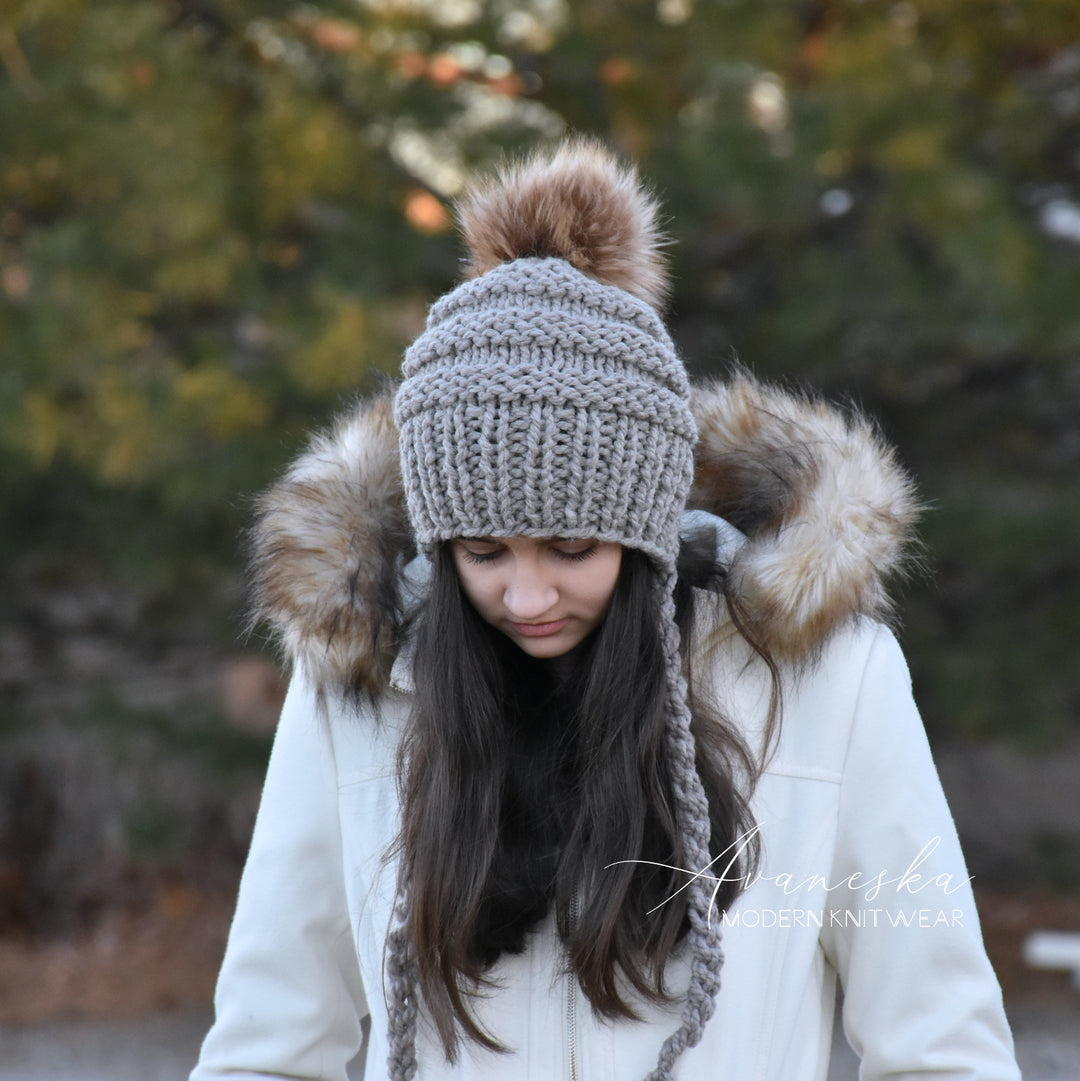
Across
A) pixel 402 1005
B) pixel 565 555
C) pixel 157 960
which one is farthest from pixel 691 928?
pixel 157 960

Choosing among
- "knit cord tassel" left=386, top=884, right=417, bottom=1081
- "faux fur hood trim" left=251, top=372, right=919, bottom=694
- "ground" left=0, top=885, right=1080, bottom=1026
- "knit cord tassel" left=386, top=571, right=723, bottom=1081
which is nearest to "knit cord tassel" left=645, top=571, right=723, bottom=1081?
"knit cord tassel" left=386, top=571, right=723, bottom=1081

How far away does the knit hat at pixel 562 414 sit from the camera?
5.25 ft

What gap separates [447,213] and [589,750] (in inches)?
94.6

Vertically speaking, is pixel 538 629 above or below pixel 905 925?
above

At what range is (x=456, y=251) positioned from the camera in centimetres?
382

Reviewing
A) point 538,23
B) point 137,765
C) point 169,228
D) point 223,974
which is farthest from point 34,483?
point 223,974

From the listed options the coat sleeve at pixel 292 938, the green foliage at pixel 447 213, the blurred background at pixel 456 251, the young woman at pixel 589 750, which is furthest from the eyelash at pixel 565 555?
the green foliage at pixel 447 213

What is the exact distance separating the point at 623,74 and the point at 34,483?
230 centimetres

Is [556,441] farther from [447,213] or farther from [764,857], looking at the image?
[447,213]

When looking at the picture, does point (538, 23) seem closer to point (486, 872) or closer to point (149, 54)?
point (149, 54)

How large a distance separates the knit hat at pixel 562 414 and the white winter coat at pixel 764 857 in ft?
0.30

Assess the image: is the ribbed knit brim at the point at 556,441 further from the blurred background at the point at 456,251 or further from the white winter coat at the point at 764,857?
the blurred background at the point at 456,251

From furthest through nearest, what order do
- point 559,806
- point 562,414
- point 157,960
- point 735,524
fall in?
point 157,960
point 735,524
point 559,806
point 562,414

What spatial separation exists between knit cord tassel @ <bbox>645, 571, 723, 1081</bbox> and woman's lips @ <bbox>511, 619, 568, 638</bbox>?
0.44 feet
